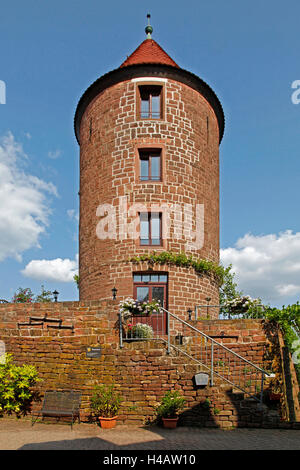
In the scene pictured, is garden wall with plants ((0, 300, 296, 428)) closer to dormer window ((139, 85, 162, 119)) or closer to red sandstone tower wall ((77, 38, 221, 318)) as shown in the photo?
red sandstone tower wall ((77, 38, 221, 318))

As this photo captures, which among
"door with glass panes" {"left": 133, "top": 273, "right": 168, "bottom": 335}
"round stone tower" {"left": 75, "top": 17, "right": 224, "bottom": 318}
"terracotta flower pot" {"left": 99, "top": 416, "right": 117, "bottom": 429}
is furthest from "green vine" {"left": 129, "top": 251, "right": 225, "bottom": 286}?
"terracotta flower pot" {"left": 99, "top": 416, "right": 117, "bottom": 429}

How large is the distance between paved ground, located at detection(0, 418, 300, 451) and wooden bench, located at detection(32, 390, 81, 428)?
12.2 inches

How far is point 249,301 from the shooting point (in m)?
12.5

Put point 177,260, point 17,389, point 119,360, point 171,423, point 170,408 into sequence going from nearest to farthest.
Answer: point 171,423, point 170,408, point 119,360, point 17,389, point 177,260

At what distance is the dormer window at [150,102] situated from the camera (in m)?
15.4

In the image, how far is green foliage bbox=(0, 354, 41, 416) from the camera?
32.9 feet

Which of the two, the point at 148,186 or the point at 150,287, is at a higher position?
the point at 148,186

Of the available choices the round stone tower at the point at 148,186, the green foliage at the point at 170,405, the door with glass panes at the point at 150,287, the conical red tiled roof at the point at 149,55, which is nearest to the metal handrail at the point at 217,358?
the green foliage at the point at 170,405

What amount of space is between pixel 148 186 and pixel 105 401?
25.0 ft

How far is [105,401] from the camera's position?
372 inches

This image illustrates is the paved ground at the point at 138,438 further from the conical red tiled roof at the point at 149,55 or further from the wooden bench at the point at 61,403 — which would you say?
the conical red tiled roof at the point at 149,55

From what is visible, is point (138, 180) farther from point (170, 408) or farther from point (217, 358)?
point (170, 408)

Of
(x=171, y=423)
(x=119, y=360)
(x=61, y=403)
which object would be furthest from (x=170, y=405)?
(x=61, y=403)
